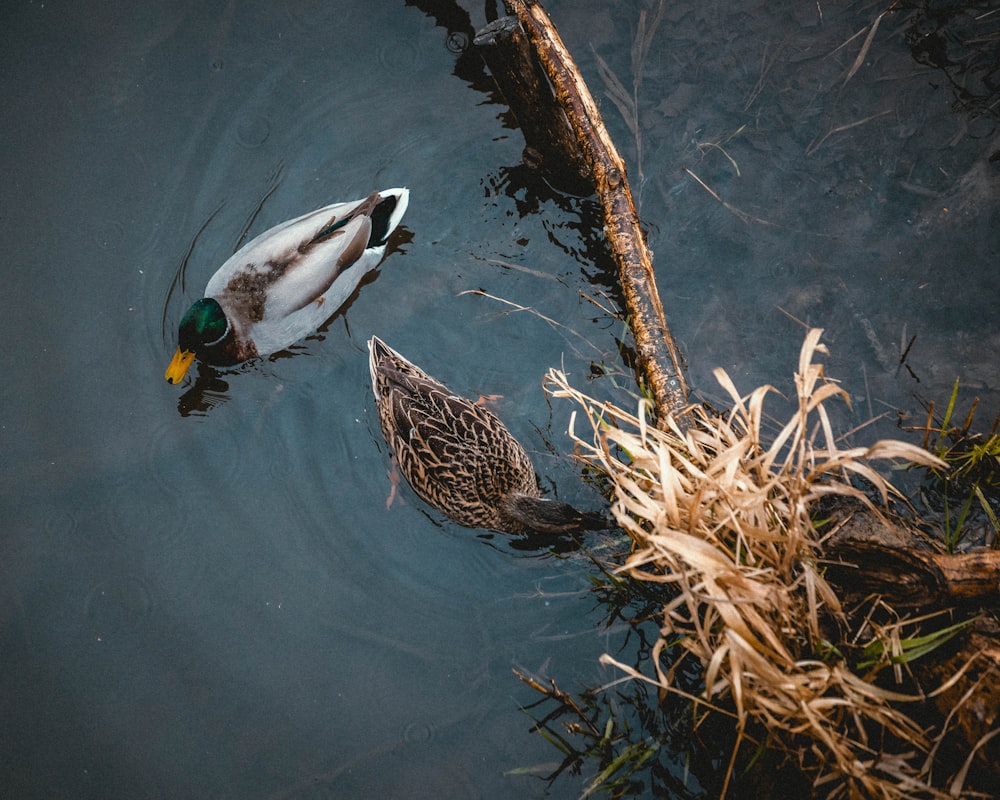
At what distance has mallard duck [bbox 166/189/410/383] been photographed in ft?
12.4

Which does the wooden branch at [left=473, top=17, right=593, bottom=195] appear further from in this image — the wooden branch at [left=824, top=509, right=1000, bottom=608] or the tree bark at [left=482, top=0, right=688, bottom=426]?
the wooden branch at [left=824, top=509, right=1000, bottom=608]

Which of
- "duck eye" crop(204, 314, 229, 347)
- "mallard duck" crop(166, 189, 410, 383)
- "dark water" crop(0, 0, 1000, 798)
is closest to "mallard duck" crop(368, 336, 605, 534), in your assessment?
"dark water" crop(0, 0, 1000, 798)

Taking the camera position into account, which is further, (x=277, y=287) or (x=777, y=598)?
(x=277, y=287)

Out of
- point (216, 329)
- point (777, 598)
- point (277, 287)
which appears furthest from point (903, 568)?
point (216, 329)

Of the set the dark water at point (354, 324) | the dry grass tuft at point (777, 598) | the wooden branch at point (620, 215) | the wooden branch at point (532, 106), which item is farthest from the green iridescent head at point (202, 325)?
the dry grass tuft at point (777, 598)

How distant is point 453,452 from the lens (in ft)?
11.6

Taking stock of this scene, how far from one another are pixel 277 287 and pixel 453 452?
1306 mm

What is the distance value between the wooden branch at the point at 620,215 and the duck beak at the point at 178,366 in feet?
7.73

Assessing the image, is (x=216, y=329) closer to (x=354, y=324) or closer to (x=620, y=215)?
(x=354, y=324)

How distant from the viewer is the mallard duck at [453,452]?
3.53m

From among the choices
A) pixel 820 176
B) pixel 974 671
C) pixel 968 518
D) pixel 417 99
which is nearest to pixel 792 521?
pixel 974 671

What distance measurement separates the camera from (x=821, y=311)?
372cm

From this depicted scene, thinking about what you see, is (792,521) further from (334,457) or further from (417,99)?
(417,99)

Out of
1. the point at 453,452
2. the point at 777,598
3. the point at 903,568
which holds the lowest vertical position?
the point at 903,568
